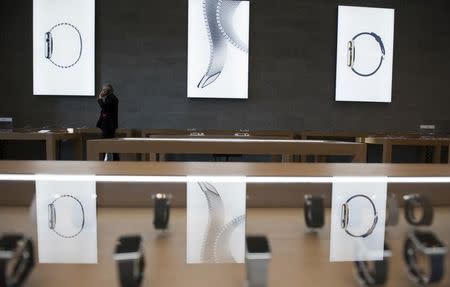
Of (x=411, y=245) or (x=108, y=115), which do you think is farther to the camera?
(x=108, y=115)

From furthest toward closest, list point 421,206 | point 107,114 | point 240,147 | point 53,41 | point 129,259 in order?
point 53,41 < point 107,114 < point 240,147 < point 421,206 < point 129,259

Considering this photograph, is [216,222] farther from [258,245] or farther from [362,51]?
[362,51]

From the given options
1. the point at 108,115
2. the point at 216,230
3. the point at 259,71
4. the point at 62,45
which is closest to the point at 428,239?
the point at 216,230

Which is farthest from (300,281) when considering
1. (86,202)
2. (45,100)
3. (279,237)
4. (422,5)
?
(422,5)

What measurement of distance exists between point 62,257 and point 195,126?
4332mm

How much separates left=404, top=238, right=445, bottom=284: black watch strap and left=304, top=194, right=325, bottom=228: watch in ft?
0.33

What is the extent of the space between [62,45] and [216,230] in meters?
4.49

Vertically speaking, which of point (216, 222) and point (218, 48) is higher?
point (218, 48)

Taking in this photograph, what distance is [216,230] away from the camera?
0.50 m

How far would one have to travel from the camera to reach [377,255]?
1.37 feet

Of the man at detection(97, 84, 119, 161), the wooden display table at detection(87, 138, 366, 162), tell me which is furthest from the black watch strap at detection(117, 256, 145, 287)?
the man at detection(97, 84, 119, 161)

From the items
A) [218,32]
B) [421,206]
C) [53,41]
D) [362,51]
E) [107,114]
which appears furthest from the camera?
[362,51]

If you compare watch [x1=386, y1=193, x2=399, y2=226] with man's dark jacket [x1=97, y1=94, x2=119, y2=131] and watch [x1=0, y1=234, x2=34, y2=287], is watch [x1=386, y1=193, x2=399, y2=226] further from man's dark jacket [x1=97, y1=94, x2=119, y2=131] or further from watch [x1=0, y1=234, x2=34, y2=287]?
man's dark jacket [x1=97, y1=94, x2=119, y2=131]

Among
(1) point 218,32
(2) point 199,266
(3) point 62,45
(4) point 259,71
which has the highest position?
(1) point 218,32
